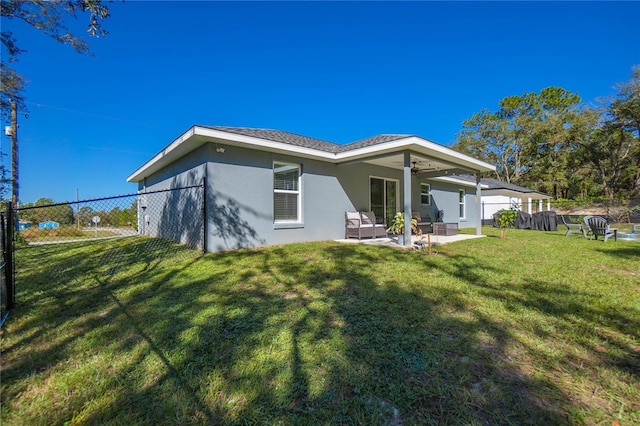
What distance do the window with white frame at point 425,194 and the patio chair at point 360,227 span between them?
15.0 ft

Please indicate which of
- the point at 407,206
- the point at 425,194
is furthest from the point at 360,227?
the point at 425,194

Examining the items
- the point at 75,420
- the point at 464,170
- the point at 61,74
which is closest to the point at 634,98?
the point at 464,170

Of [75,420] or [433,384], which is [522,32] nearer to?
[433,384]

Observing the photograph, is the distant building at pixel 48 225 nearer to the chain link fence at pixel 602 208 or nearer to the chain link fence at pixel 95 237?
the chain link fence at pixel 95 237

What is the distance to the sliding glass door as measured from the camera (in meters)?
10.0

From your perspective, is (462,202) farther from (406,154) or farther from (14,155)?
(14,155)

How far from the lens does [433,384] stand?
177 centimetres

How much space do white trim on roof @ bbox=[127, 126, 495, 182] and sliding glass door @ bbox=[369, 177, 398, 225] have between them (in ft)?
7.75

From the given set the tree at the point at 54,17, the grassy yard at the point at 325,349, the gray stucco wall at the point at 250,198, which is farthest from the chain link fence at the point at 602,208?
the tree at the point at 54,17

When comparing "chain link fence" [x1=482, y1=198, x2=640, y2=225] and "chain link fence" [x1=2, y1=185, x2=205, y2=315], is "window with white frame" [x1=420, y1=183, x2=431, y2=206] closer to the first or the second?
"chain link fence" [x1=482, y1=198, x2=640, y2=225]

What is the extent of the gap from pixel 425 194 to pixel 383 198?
3.36m

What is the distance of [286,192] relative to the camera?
7.57m

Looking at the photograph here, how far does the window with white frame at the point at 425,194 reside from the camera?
1247cm

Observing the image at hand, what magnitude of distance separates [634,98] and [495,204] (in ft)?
48.8
